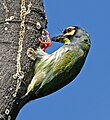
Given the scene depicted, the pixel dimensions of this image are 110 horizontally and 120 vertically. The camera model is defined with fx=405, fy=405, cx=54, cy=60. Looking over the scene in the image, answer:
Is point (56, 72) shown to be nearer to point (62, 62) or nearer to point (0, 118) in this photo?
point (62, 62)

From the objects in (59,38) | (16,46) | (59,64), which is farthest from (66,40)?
(16,46)

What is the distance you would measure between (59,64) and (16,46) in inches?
18.7

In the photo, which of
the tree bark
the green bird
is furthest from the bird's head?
the tree bark

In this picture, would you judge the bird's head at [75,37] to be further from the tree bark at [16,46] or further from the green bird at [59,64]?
the tree bark at [16,46]

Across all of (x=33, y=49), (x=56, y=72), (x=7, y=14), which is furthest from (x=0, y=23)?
(x=56, y=72)

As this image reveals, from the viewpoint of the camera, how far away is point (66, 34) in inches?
162

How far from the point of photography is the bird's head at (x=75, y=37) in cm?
407

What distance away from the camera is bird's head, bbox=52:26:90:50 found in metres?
4.07

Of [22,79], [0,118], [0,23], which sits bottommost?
[0,118]

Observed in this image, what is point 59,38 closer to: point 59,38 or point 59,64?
point 59,38

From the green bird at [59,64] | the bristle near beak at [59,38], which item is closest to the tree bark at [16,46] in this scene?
the green bird at [59,64]

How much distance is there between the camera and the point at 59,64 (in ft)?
12.6

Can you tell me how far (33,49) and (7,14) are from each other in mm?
400

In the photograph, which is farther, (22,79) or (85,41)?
(85,41)
